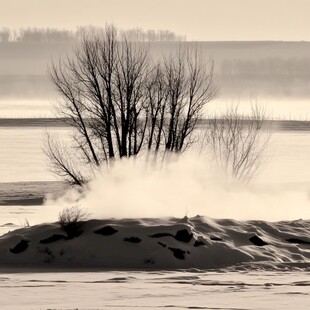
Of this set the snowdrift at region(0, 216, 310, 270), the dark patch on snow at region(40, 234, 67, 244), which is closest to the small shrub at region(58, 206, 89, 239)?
the snowdrift at region(0, 216, 310, 270)

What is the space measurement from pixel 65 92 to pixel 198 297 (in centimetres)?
3590

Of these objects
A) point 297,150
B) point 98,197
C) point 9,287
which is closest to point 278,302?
point 9,287

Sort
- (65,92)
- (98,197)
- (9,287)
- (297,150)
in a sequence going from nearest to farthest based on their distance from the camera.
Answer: (9,287) < (98,197) < (65,92) < (297,150)

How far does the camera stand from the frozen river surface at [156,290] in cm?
2169

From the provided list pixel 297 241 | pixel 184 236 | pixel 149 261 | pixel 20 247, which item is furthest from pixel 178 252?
pixel 297 241

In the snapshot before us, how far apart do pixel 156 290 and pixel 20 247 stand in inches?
264

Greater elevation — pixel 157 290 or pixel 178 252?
pixel 157 290

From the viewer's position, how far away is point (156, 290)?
938 inches

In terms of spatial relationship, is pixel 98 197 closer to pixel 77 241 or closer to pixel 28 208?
pixel 77 241

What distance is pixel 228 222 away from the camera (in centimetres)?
3178

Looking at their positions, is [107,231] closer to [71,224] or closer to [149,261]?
[71,224]

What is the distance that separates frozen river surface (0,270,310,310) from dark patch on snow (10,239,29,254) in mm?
2406

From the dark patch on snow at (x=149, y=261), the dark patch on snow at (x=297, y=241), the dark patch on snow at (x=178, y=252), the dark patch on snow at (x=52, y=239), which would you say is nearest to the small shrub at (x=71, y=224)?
the dark patch on snow at (x=52, y=239)

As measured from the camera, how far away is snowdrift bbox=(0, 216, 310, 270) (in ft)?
94.0
